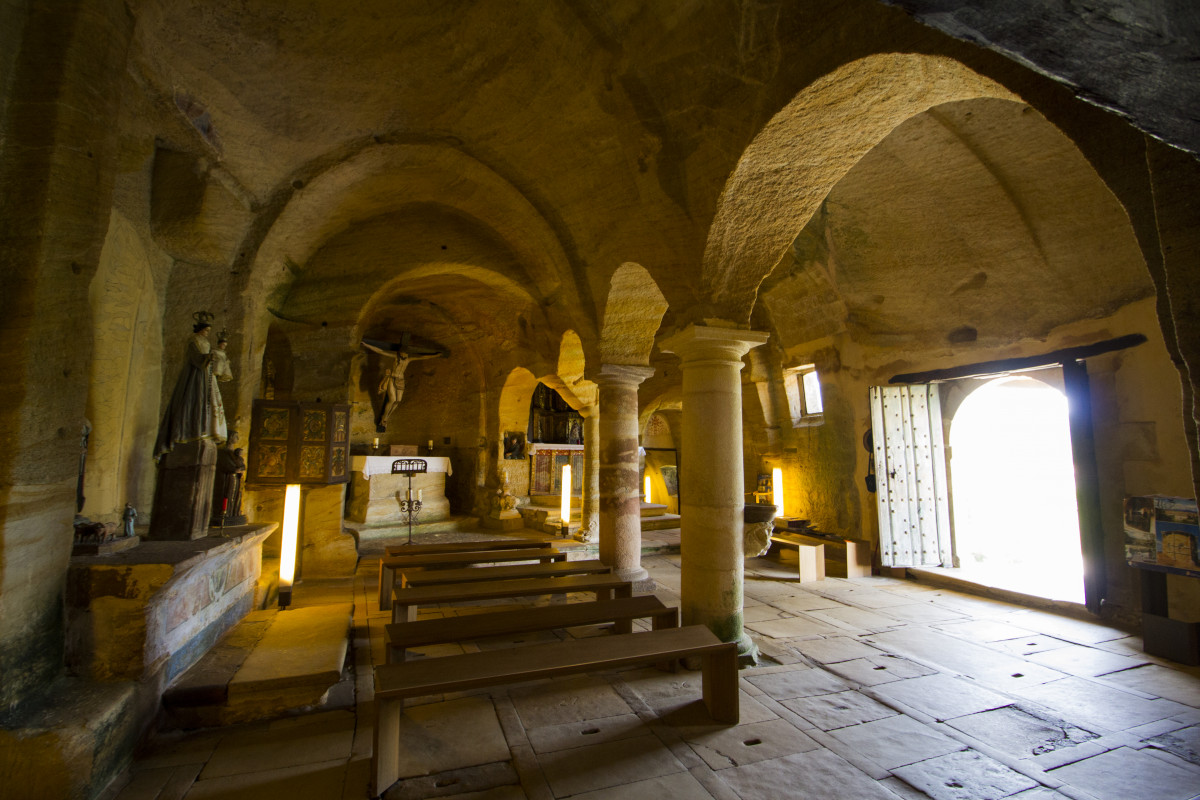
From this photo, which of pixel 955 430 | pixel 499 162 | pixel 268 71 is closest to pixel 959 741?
pixel 955 430

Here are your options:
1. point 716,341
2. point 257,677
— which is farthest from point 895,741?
point 257,677

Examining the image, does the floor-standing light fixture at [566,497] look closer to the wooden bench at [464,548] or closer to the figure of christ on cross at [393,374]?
the wooden bench at [464,548]

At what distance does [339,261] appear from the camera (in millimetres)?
7949

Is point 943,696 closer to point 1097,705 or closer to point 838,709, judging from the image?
point 838,709

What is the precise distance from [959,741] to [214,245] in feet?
25.7

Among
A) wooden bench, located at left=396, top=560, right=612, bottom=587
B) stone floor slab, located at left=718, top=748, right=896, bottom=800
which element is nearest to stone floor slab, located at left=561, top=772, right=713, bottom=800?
stone floor slab, located at left=718, top=748, right=896, bottom=800

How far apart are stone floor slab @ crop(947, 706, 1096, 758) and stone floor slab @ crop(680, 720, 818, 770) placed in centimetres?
105

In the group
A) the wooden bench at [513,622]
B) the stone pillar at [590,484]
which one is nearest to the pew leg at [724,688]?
the wooden bench at [513,622]

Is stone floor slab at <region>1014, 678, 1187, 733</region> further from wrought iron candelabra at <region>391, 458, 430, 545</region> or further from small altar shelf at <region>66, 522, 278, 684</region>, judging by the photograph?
wrought iron candelabra at <region>391, 458, 430, 545</region>

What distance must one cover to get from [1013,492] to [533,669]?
15.9 m

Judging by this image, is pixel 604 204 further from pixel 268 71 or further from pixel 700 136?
pixel 268 71

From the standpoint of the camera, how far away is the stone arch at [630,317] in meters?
5.82

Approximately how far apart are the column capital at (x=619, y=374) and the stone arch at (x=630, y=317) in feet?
0.17

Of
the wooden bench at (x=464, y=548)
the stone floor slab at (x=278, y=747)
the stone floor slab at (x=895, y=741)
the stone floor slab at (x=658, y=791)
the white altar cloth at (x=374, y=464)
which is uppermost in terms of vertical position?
the white altar cloth at (x=374, y=464)
